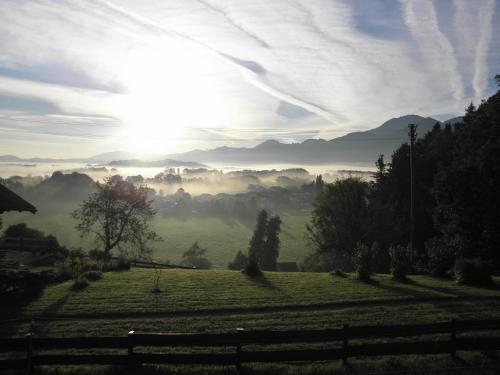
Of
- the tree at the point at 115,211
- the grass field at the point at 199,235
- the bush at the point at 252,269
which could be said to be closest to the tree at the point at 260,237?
the grass field at the point at 199,235

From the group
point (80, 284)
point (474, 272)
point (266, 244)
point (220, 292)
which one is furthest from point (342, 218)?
point (80, 284)

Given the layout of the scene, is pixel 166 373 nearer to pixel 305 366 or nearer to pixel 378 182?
pixel 305 366

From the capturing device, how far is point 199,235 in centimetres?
11750

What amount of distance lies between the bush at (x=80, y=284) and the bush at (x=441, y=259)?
27181mm

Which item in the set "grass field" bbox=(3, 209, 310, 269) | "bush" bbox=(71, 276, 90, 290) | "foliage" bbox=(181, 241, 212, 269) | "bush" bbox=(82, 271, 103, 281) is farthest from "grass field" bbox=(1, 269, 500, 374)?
"grass field" bbox=(3, 209, 310, 269)

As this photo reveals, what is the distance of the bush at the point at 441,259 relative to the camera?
32.2 m

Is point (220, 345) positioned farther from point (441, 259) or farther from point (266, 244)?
point (266, 244)

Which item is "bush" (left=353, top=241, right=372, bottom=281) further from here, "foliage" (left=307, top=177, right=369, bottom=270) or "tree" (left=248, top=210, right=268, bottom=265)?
"tree" (left=248, top=210, right=268, bottom=265)

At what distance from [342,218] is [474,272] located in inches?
905

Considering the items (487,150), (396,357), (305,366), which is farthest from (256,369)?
(487,150)

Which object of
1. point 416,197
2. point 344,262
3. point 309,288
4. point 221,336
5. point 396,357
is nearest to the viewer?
point 221,336

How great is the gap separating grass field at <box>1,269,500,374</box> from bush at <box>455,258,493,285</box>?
2.85 ft

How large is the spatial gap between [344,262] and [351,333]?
134ft

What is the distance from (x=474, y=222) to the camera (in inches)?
1190
